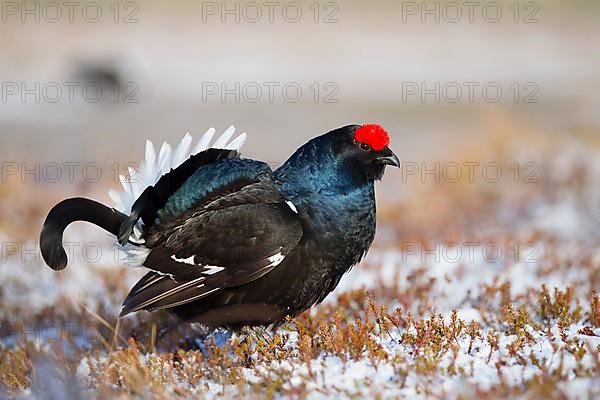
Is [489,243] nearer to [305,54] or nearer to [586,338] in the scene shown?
[586,338]

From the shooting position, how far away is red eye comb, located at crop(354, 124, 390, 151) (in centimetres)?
413

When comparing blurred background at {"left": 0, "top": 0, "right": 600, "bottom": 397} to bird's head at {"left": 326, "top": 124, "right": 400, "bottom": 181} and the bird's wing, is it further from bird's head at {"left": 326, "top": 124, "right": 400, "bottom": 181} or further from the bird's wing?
bird's head at {"left": 326, "top": 124, "right": 400, "bottom": 181}

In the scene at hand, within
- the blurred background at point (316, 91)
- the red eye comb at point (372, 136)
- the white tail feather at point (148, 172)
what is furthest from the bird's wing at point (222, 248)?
the blurred background at point (316, 91)

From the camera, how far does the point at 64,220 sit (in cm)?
423

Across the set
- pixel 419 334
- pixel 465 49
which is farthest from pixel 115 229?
pixel 465 49

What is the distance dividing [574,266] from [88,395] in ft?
12.8

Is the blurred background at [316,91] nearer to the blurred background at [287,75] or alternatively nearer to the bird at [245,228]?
the blurred background at [287,75]

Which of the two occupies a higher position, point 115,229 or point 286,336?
point 115,229

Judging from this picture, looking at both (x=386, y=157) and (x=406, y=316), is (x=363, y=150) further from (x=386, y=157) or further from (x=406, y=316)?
(x=406, y=316)

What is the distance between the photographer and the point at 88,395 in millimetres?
3092

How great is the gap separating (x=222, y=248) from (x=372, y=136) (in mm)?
948

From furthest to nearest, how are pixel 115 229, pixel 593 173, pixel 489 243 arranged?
pixel 593 173 → pixel 489 243 → pixel 115 229

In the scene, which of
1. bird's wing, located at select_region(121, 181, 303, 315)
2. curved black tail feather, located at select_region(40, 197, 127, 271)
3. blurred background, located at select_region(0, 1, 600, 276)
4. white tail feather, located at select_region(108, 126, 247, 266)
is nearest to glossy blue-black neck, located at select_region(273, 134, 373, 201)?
bird's wing, located at select_region(121, 181, 303, 315)

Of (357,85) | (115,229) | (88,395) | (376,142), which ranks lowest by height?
(88,395)
